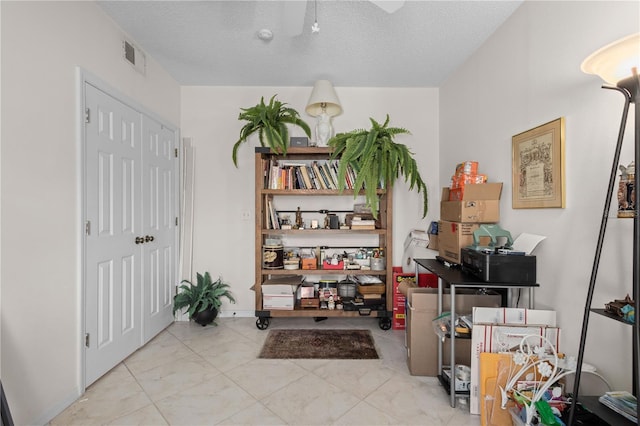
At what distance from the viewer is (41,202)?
4.83 ft

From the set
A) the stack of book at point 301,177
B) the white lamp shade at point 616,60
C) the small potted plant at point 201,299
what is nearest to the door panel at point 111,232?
the small potted plant at point 201,299

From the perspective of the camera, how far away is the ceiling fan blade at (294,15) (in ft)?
4.88

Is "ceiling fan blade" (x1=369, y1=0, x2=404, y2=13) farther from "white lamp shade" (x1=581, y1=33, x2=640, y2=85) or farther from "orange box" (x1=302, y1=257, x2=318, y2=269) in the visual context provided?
"orange box" (x1=302, y1=257, x2=318, y2=269)

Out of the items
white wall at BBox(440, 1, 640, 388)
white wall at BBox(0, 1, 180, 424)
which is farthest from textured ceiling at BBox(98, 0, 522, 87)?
white wall at BBox(0, 1, 180, 424)

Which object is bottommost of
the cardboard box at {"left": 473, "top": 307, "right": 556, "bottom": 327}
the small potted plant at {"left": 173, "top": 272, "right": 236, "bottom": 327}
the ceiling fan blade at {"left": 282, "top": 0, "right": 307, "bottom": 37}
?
the small potted plant at {"left": 173, "top": 272, "right": 236, "bottom": 327}

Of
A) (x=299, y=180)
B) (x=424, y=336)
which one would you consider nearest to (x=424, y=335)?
(x=424, y=336)

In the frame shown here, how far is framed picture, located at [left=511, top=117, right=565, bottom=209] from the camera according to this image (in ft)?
4.92

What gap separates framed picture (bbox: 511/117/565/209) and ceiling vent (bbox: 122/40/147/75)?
8.99 feet

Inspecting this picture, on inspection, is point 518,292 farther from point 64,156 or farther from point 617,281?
point 64,156

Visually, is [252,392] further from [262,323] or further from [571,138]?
[571,138]

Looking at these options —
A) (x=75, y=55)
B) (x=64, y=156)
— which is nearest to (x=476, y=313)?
(x=64, y=156)

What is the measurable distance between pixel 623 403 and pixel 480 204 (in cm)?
118

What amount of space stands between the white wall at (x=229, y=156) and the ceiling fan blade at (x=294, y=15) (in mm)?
1248

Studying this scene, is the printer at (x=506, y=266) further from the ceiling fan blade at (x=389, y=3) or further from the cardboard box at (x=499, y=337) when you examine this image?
the ceiling fan blade at (x=389, y=3)
